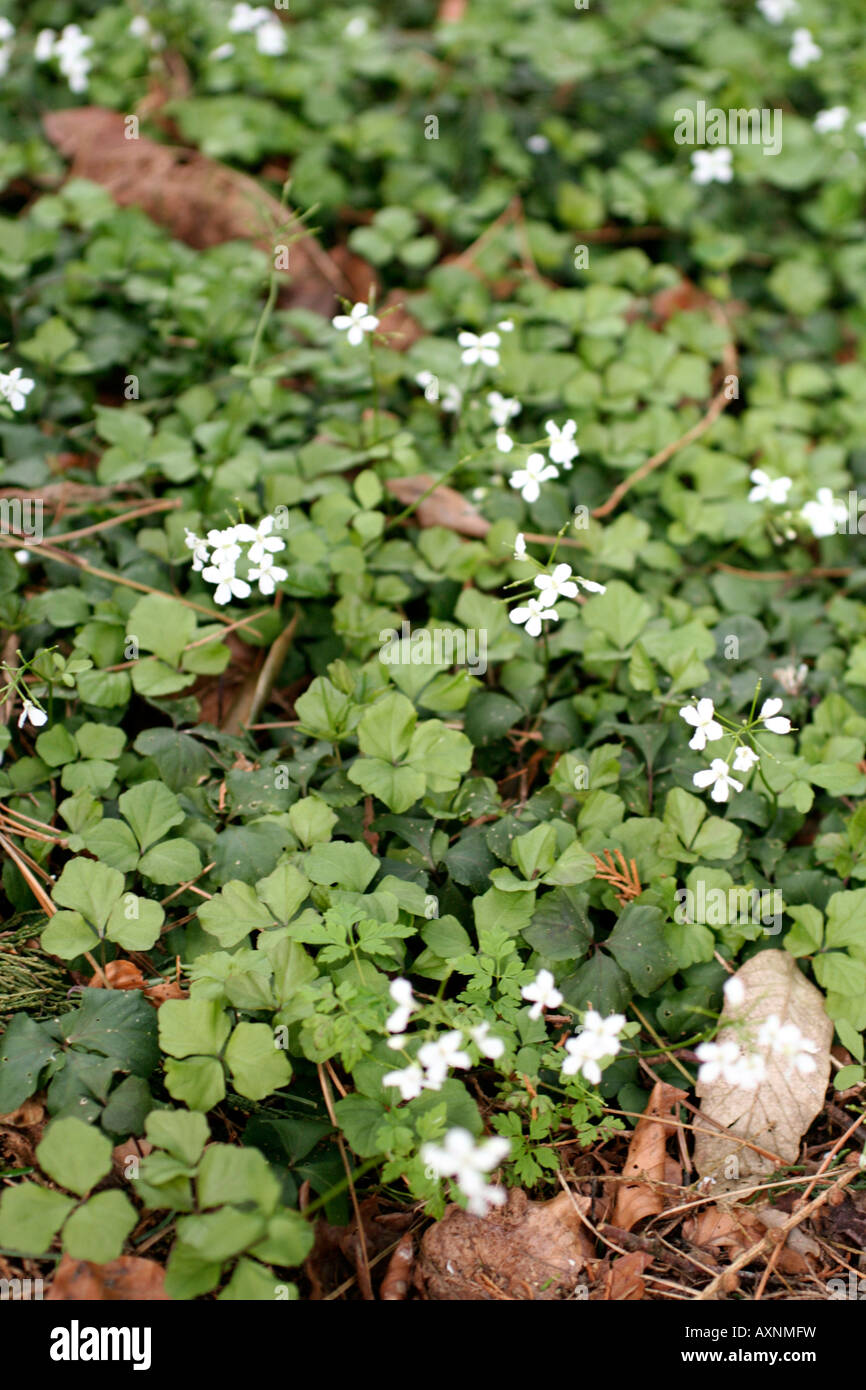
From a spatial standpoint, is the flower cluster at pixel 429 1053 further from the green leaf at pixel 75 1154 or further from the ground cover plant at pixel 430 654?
the green leaf at pixel 75 1154

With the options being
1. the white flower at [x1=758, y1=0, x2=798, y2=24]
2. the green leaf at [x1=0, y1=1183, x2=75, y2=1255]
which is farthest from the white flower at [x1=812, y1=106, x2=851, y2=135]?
the green leaf at [x1=0, y1=1183, x2=75, y2=1255]

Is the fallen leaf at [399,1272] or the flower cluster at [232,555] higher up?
the flower cluster at [232,555]

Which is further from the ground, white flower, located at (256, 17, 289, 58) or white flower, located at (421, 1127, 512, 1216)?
white flower, located at (256, 17, 289, 58)

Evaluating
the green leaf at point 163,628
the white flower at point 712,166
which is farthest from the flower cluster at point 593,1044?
the white flower at point 712,166

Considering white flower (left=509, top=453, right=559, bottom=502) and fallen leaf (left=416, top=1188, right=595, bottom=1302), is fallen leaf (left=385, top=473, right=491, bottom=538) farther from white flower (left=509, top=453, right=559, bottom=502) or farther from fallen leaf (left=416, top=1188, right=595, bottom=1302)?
fallen leaf (left=416, top=1188, right=595, bottom=1302)

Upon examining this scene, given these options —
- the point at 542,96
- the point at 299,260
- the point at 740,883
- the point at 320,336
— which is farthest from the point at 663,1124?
the point at 542,96

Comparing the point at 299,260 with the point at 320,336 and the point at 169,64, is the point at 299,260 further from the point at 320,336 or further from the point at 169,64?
the point at 169,64
